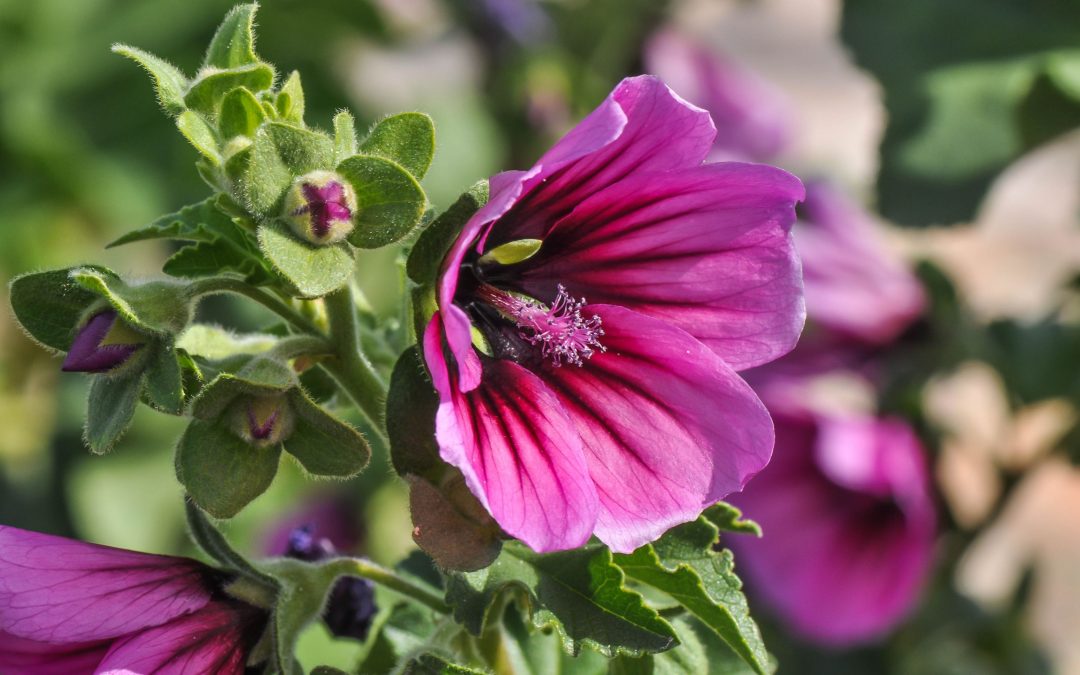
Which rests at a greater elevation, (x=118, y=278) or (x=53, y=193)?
(x=118, y=278)

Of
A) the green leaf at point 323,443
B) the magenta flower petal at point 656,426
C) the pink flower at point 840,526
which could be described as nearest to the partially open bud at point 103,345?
the green leaf at point 323,443

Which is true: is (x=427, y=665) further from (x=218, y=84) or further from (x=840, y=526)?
(x=840, y=526)

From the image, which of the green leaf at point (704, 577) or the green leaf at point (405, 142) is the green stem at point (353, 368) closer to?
the green leaf at point (405, 142)

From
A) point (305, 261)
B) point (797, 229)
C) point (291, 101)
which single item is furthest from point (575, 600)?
point (797, 229)

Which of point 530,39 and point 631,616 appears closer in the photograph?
point 631,616

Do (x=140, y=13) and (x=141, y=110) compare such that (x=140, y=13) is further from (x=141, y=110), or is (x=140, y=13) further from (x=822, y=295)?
(x=822, y=295)

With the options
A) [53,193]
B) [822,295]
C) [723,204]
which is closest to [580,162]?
[723,204]
